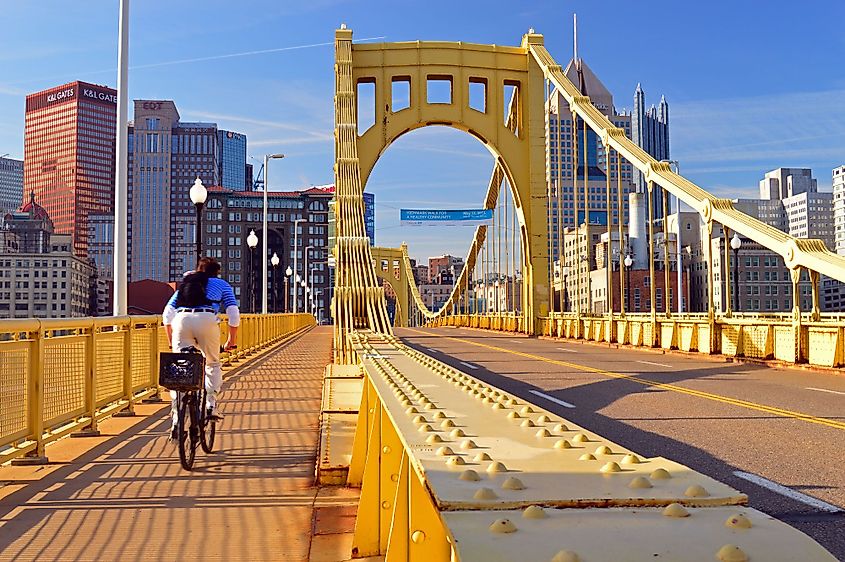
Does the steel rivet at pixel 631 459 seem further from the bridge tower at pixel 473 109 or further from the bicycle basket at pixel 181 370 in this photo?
the bridge tower at pixel 473 109

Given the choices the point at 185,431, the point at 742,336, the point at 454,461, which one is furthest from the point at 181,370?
the point at 742,336

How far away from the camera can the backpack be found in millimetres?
7699

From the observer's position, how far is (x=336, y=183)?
A: 34906mm

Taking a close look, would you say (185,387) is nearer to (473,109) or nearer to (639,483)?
(639,483)

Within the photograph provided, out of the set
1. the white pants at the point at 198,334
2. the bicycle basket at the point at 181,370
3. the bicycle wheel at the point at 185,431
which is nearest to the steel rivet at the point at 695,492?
the bicycle wheel at the point at 185,431

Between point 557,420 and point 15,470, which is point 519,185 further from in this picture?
point 557,420

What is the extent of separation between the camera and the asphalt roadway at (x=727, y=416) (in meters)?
5.96

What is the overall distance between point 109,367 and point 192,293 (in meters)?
3.01

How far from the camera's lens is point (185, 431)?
7.24 metres

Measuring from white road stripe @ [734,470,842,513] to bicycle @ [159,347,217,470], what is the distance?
4504 mm

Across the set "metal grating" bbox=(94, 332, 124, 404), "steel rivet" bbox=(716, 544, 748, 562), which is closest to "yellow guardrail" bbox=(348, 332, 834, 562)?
"steel rivet" bbox=(716, 544, 748, 562)

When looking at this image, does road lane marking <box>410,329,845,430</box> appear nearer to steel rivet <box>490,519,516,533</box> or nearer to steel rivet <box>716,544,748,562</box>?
steel rivet <box>716,544,748,562</box>

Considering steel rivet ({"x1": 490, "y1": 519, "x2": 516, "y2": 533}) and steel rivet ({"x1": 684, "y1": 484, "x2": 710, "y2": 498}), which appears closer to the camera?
steel rivet ({"x1": 490, "y1": 519, "x2": 516, "y2": 533})

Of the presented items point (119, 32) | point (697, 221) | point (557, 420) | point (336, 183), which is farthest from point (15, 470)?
point (697, 221)
